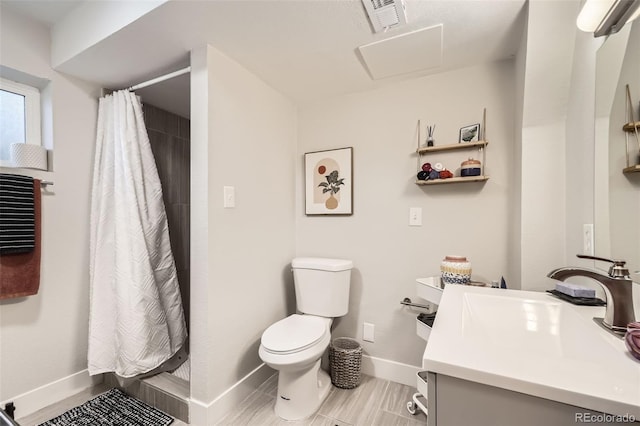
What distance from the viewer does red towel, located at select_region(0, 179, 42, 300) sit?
142 cm

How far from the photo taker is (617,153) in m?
0.89

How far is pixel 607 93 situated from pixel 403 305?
4.73 ft

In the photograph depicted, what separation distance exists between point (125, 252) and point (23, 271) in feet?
1.58

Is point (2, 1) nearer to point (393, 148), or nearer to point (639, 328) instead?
point (393, 148)

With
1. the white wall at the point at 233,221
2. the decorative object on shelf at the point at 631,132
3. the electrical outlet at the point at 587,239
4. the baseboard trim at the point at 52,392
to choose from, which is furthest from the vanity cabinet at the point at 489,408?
the baseboard trim at the point at 52,392

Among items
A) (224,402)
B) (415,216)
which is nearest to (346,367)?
(224,402)

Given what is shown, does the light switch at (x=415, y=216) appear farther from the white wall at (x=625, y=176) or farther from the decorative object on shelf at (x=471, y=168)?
the white wall at (x=625, y=176)

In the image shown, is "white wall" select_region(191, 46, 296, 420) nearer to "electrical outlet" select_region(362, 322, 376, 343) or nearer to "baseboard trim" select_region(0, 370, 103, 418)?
"electrical outlet" select_region(362, 322, 376, 343)

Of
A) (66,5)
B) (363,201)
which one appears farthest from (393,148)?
(66,5)

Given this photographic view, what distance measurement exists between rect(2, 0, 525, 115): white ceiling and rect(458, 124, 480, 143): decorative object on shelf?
38 cm

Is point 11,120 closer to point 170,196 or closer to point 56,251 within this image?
point 56,251

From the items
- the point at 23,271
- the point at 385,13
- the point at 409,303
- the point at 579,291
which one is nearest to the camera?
the point at 579,291

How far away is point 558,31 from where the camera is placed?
1.17 metres

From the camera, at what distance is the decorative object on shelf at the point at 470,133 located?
1625 mm
